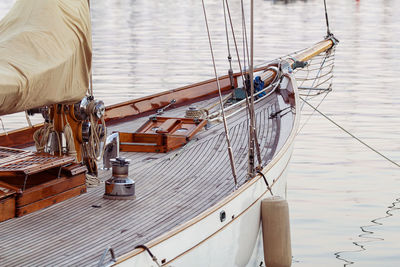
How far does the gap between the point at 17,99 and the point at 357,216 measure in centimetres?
646

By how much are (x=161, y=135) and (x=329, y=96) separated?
475 inches

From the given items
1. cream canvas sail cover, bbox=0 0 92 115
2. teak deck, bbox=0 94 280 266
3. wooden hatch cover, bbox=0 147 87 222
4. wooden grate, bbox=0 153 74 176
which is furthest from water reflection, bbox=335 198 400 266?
cream canvas sail cover, bbox=0 0 92 115

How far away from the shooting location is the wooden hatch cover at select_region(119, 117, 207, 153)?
848 cm

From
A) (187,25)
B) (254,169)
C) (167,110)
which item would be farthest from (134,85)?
(187,25)

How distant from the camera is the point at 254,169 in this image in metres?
7.49

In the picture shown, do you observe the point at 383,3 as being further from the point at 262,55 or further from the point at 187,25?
the point at 262,55

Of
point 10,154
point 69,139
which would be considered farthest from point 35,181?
point 69,139

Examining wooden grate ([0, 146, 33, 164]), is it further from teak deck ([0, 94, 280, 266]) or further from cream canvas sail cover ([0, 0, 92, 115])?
cream canvas sail cover ([0, 0, 92, 115])

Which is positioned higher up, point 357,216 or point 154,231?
point 154,231

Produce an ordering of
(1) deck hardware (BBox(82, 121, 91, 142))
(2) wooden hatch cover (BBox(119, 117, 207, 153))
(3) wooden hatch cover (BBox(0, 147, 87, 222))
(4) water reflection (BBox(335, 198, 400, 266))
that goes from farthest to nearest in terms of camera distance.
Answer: (4) water reflection (BBox(335, 198, 400, 266)) → (2) wooden hatch cover (BBox(119, 117, 207, 153)) → (1) deck hardware (BBox(82, 121, 91, 142)) → (3) wooden hatch cover (BBox(0, 147, 87, 222))

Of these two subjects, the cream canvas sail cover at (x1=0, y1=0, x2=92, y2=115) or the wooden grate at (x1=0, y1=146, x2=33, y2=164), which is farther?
the wooden grate at (x1=0, y1=146, x2=33, y2=164)

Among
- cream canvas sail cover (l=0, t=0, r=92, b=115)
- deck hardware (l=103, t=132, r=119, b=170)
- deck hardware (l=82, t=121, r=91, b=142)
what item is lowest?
deck hardware (l=103, t=132, r=119, b=170)

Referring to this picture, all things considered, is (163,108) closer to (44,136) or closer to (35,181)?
(44,136)

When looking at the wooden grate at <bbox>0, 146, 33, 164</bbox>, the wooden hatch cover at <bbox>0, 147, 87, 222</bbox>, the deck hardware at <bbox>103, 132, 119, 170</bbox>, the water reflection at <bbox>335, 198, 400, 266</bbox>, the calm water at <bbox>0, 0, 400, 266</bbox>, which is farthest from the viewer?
the calm water at <bbox>0, 0, 400, 266</bbox>
